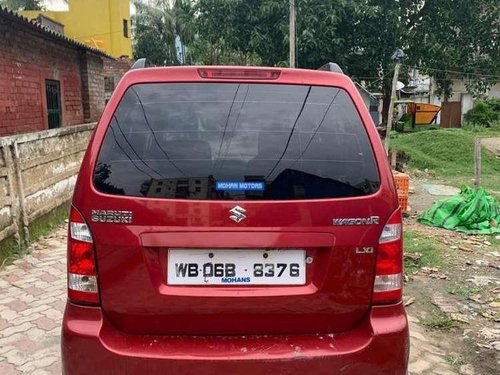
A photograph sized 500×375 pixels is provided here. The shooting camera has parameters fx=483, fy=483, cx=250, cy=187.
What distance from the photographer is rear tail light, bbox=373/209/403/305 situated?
79.8 inches

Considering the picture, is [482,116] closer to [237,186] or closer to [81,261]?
[237,186]

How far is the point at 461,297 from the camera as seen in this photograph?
14.3 feet

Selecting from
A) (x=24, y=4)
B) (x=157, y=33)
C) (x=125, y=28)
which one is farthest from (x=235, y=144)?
(x=157, y=33)

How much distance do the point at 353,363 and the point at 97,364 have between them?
40.7 inches

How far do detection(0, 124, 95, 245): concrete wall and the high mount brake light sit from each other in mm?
3504

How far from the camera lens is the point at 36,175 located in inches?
227

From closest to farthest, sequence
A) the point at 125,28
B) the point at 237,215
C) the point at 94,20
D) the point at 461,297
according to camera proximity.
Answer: the point at 237,215 < the point at 461,297 < the point at 94,20 < the point at 125,28

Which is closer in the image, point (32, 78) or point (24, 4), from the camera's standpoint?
point (32, 78)

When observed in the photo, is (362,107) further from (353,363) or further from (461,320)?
(461,320)

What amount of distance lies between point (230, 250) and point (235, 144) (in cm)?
44

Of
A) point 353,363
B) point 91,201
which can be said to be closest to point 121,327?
point 91,201

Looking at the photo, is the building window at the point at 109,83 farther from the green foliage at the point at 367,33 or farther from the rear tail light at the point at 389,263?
the rear tail light at the point at 389,263

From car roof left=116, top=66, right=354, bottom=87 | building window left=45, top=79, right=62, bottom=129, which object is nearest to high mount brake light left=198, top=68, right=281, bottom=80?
car roof left=116, top=66, right=354, bottom=87

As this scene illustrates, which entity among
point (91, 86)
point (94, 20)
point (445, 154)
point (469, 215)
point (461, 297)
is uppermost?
point (94, 20)
